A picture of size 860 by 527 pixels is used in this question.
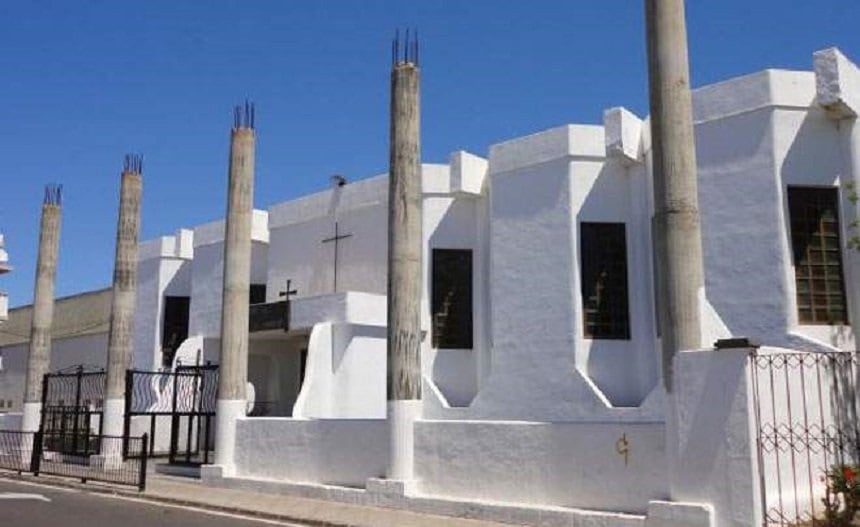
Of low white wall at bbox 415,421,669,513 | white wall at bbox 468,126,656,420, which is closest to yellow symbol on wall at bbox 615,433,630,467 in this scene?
low white wall at bbox 415,421,669,513

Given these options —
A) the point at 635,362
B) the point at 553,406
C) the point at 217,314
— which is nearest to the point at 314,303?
the point at 217,314

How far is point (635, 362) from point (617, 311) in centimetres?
120

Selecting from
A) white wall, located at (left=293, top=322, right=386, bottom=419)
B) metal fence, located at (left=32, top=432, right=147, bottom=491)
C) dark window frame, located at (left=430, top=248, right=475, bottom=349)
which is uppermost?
Answer: dark window frame, located at (left=430, top=248, right=475, bottom=349)

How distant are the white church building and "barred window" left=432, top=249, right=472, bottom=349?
52mm

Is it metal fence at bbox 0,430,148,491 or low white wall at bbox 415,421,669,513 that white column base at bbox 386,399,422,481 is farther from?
metal fence at bbox 0,430,148,491

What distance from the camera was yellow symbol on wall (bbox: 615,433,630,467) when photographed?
37.2 ft

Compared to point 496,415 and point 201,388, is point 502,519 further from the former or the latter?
point 201,388

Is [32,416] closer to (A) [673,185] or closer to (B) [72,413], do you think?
(B) [72,413]

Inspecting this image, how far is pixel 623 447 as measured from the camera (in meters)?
11.4

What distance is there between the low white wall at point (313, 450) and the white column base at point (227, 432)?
14cm

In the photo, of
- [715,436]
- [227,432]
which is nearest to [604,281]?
[715,436]

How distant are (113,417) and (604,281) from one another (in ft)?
42.5

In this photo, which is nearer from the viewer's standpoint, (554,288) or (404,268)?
(404,268)

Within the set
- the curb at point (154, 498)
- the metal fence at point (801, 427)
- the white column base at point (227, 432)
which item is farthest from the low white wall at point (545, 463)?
the white column base at point (227, 432)
